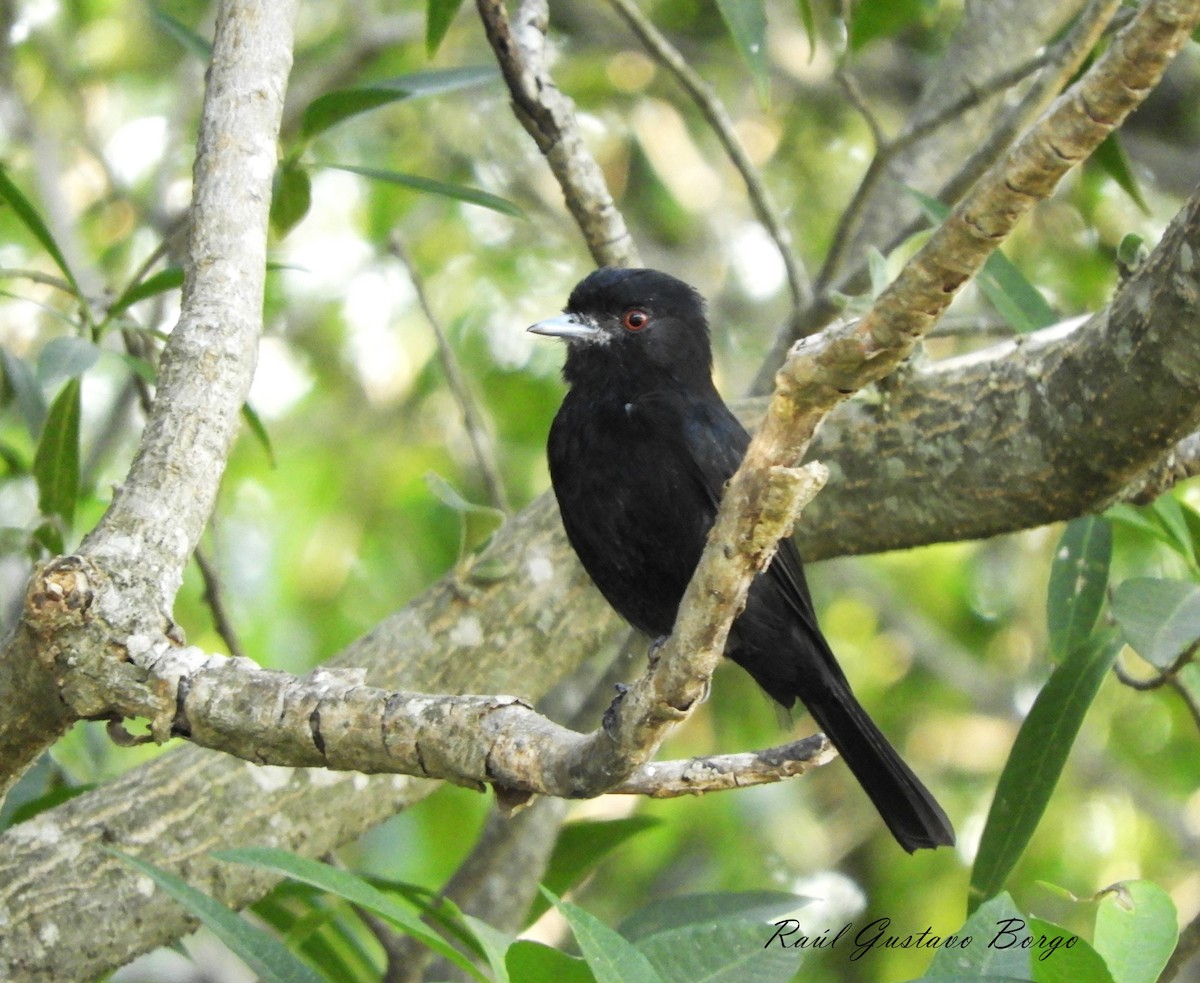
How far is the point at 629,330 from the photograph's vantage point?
3783mm

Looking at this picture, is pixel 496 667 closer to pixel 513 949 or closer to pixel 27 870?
pixel 27 870

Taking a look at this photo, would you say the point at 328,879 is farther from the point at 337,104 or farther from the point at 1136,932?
the point at 337,104

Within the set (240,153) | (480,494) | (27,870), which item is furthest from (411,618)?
(480,494)

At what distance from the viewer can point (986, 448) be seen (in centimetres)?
329

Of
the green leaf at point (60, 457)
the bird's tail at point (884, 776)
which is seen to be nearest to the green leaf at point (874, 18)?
the bird's tail at point (884, 776)

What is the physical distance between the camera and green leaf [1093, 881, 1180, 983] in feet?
6.99

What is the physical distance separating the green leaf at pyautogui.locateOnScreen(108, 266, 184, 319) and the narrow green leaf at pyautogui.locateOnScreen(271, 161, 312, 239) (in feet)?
1.12

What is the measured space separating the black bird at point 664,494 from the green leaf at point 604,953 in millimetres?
1467

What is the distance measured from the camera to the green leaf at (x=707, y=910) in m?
3.35

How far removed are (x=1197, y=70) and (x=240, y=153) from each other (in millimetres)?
4242

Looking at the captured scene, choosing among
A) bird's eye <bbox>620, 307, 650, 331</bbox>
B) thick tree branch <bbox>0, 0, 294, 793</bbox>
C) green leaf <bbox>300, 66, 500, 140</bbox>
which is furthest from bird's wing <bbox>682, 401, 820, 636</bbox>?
thick tree branch <bbox>0, 0, 294, 793</bbox>

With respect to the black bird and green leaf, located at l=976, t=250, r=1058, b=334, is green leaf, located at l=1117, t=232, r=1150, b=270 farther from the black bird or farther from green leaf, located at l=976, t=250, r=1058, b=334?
the black bird

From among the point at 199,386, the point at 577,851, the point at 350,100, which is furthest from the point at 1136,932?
the point at 350,100

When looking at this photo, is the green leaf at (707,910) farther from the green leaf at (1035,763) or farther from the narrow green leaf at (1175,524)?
the narrow green leaf at (1175,524)
